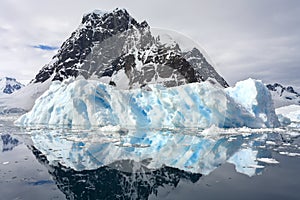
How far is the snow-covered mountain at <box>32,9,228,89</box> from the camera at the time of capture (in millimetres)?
61125

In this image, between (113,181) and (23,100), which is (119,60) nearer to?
(23,100)

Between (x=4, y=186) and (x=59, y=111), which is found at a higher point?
(x=59, y=111)

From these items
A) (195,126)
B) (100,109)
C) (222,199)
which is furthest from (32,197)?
(195,126)

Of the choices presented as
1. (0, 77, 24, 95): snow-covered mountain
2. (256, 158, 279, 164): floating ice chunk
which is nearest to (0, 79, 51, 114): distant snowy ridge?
(256, 158, 279, 164): floating ice chunk

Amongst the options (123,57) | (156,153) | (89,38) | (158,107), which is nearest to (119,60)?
(123,57)

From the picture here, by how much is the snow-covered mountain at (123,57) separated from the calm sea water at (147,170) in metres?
40.3

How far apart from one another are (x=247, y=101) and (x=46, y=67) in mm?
80685

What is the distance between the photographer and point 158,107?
22.1 meters

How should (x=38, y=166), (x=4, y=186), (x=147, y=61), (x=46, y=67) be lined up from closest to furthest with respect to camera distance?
(x=4, y=186) < (x=38, y=166) < (x=147, y=61) < (x=46, y=67)

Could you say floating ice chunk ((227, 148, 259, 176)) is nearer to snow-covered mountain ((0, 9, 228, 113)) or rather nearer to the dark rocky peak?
snow-covered mountain ((0, 9, 228, 113))

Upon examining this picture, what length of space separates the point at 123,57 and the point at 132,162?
65.6 m

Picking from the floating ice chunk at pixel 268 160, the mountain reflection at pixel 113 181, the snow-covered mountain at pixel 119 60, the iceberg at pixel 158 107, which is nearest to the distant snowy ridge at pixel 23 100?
the snow-covered mountain at pixel 119 60

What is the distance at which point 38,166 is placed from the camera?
9.52m

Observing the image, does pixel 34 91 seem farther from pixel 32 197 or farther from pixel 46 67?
pixel 32 197
